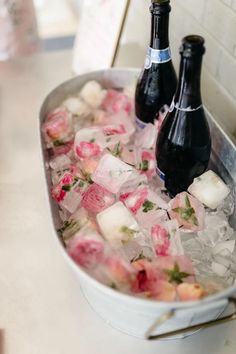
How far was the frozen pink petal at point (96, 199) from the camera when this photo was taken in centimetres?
64

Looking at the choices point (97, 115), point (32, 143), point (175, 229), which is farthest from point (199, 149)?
point (32, 143)

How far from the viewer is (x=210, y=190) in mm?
636

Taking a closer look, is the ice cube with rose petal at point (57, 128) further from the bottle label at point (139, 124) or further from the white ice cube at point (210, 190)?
the white ice cube at point (210, 190)

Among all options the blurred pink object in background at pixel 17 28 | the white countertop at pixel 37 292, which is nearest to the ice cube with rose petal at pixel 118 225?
the white countertop at pixel 37 292

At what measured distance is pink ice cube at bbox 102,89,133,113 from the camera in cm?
84

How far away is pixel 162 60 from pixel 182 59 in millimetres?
202

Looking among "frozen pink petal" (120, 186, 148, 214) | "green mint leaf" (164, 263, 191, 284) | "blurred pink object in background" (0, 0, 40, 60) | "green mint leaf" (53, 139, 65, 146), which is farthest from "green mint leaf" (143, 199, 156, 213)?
"blurred pink object in background" (0, 0, 40, 60)

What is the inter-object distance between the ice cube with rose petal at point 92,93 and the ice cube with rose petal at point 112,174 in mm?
224

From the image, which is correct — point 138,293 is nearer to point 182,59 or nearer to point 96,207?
point 96,207

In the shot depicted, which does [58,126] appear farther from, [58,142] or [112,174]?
[112,174]

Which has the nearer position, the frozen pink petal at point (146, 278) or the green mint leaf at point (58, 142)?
the frozen pink petal at point (146, 278)

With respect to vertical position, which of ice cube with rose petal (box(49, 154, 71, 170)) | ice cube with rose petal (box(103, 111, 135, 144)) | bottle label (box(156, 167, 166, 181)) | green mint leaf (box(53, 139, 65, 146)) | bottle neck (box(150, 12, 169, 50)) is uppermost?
bottle neck (box(150, 12, 169, 50))

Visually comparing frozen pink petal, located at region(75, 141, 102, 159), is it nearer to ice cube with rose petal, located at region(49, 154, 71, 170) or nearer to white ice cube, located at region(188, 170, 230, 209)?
ice cube with rose petal, located at region(49, 154, 71, 170)

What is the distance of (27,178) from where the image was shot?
0.84 meters
